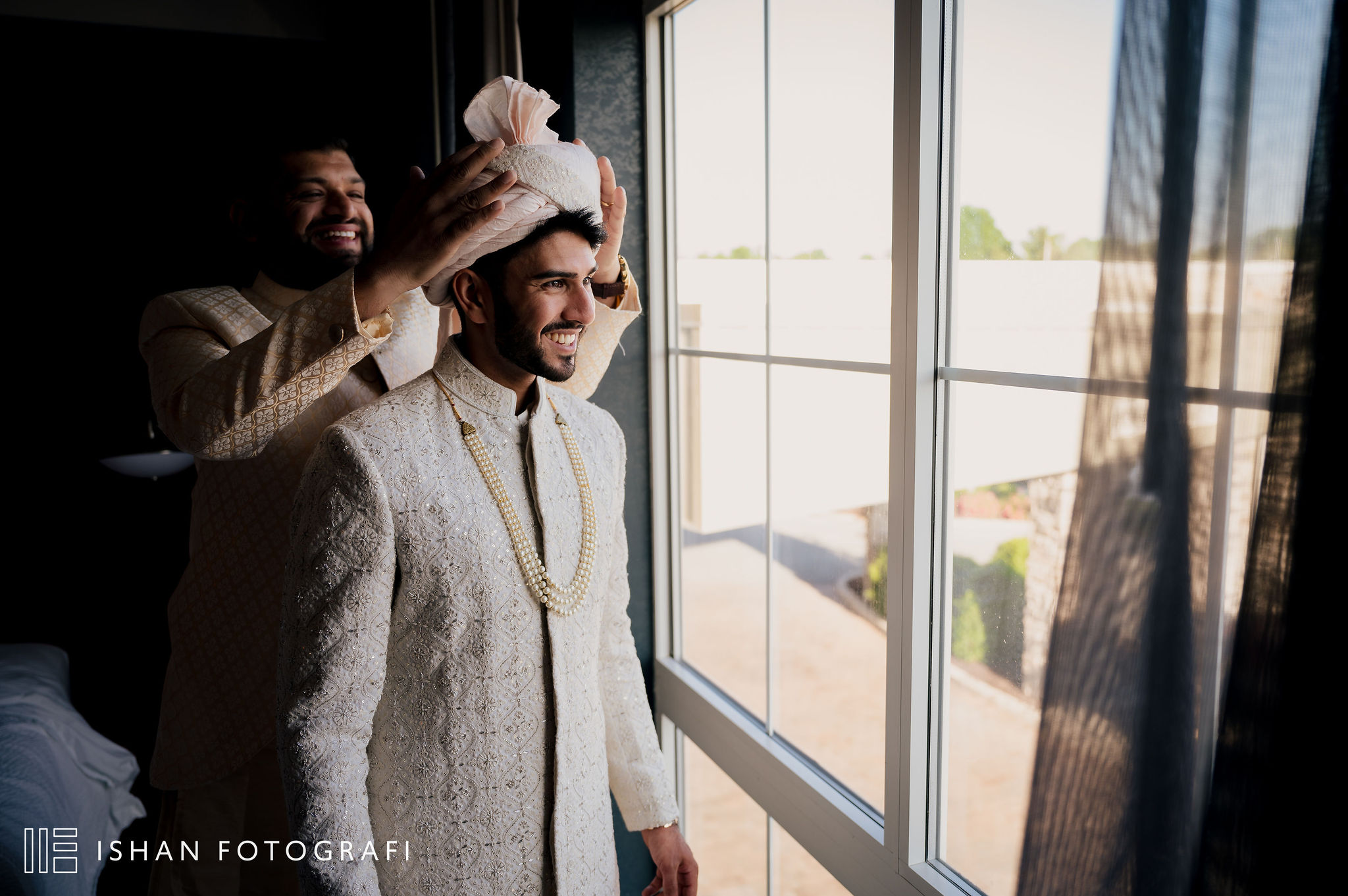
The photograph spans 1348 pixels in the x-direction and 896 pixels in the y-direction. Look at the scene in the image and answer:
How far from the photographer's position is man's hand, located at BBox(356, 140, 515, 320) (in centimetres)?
103

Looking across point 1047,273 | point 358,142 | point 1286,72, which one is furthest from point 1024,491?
point 358,142

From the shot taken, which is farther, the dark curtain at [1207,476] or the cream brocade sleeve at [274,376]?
the cream brocade sleeve at [274,376]

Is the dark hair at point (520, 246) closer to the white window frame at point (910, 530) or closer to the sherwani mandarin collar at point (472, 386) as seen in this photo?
the sherwani mandarin collar at point (472, 386)

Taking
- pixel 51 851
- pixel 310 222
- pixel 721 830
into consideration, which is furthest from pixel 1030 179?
pixel 51 851

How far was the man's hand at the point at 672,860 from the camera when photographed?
53.7 inches

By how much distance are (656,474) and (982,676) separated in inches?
47.2

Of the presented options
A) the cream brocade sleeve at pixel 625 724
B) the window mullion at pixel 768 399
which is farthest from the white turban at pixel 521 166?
the window mullion at pixel 768 399

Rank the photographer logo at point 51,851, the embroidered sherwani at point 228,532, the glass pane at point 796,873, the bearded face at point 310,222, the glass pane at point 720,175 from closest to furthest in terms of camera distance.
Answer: the embroidered sherwani at point 228,532
the bearded face at point 310,222
the glass pane at point 796,873
the glass pane at point 720,175
the photographer logo at point 51,851

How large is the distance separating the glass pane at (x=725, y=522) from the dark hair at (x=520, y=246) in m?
0.81

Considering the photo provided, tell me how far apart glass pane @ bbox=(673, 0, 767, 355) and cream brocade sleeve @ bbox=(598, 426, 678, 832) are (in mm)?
732

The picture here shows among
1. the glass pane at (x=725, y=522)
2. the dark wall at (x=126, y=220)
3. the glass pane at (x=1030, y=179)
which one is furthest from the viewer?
the dark wall at (x=126, y=220)

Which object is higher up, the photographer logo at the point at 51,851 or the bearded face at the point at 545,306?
the bearded face at the point at 545,306

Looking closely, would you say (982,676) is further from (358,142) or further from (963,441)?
(358,142)

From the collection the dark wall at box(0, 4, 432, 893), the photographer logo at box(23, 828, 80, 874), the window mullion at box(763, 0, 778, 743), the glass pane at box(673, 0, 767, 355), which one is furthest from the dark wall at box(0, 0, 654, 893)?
the window mullion at box(763, 0, 778, 743)
